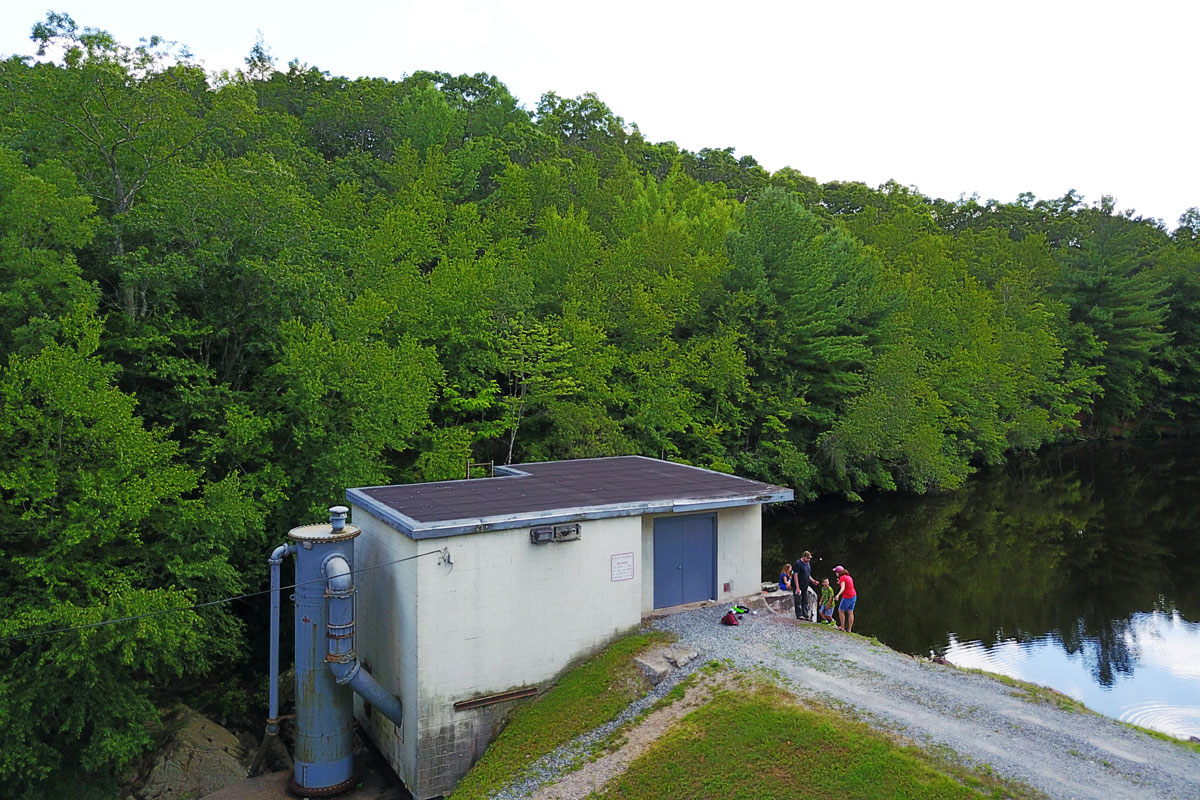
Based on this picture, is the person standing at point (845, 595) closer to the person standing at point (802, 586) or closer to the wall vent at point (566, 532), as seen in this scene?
the person standing at point (802, 586)

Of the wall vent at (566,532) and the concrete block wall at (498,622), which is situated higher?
the wall vent at (566,532)

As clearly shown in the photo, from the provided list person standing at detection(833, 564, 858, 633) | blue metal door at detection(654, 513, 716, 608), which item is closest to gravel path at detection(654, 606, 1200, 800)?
blue metal door at detection(654, 513, 716, 608)

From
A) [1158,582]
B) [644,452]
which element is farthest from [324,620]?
[1158,582]

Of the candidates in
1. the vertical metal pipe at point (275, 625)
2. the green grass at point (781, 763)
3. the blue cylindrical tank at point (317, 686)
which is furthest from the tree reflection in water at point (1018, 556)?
the vertical metal pipe at point (275, 625)

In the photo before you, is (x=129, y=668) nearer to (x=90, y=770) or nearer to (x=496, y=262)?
(x=90, y=770)

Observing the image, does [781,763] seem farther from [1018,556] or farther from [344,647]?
[1018,556]

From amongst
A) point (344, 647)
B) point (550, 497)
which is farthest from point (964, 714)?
point (344, 647)

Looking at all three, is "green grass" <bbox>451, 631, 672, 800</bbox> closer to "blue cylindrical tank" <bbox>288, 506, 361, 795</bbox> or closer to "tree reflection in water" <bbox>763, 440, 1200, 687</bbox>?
"blue cylindrical tank" <bbox>288, 506, 361, 795</bbox>
